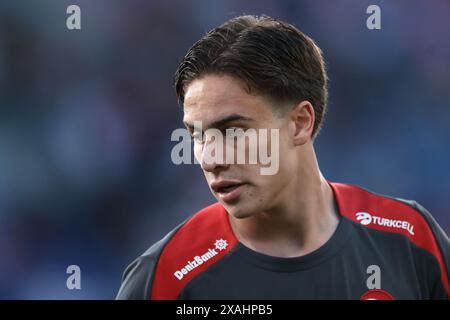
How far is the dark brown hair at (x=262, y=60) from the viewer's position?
7.86 feet

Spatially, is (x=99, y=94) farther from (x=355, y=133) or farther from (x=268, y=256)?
(x=268, y=256)

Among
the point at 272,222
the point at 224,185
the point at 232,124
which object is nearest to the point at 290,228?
the point at 272,222

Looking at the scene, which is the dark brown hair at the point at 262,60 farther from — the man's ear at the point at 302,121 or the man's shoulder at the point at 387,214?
the man's shoulder at the point at 387,214

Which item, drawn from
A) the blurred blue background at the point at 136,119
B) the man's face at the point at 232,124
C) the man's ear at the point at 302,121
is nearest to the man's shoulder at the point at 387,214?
the man's ear at the point at 302,121

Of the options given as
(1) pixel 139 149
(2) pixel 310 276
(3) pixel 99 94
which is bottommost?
(2) pixel 310 276

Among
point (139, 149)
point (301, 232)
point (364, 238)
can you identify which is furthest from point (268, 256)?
point (139, 149)

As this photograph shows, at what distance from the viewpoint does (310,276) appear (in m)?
2.51

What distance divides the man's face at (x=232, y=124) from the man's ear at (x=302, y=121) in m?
0.11

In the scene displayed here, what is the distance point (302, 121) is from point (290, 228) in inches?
15.6

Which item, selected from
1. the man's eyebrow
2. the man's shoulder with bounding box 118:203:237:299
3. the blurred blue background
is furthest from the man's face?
the blurred blue background

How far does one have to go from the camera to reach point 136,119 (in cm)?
516

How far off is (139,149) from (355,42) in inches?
70.5

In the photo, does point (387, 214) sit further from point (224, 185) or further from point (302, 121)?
point (224, 185)

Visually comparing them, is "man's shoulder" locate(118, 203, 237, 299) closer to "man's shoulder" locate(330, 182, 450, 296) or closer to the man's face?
the man's face
